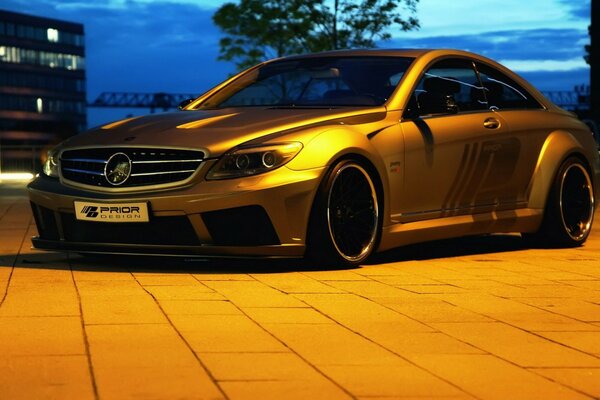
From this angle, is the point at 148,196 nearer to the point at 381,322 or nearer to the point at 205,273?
the point at 205,273

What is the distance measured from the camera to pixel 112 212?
8.44 m

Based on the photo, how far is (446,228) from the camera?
955 cm

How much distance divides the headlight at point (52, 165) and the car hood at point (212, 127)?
14cm

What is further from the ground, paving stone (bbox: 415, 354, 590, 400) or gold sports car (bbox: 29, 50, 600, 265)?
gold sports car (bbox: 29, 50, 600, 265)

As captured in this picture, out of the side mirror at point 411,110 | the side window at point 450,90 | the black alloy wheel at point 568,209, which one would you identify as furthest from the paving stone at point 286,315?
the black alloy wheel at point 568,209

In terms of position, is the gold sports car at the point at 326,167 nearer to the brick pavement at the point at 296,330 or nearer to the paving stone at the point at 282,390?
the brick pavement at the point at 296,330

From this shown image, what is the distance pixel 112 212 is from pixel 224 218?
2.62ft

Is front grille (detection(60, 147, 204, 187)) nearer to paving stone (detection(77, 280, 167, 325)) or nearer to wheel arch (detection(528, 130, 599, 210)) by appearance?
paving stone (detection(77, 280, 167, 325))

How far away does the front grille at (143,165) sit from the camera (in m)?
8.31

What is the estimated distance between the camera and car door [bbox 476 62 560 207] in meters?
10.2

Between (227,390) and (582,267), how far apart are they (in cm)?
526

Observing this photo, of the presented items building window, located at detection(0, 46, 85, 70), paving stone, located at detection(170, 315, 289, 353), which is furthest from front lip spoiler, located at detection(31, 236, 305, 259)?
building window, located at detection(0, 46, 85, 70)

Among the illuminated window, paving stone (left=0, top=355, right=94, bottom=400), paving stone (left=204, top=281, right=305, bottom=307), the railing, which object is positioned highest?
the illuminated window

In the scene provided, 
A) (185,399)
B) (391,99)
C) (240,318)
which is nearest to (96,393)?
(185,399)
